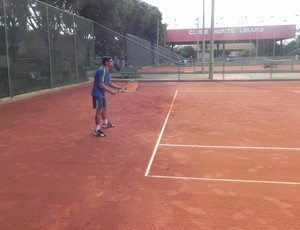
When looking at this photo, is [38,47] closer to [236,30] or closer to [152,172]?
[152,172]

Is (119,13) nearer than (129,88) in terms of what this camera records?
No

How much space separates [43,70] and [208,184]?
41.5 ft

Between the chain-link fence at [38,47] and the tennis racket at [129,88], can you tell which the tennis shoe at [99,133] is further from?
the chain-link fence at [38,47]

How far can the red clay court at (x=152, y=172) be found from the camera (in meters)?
3.81

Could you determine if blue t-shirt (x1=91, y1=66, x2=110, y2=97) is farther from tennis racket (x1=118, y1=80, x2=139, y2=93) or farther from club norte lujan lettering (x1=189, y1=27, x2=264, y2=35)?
club norte lujan lettering (x1=189, y1=27, x2=264, y2=35)

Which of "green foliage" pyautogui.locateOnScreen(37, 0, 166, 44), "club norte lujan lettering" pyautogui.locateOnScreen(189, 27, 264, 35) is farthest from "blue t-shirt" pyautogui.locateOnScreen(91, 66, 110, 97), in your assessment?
"club norte lujan lettering" pyautogui.locateOnScreen(189, 27, 264, 35)

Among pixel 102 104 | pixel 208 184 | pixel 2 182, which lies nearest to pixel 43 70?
pixel 102 104

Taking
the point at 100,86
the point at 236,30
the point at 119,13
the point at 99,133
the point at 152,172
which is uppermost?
the point at 236,30

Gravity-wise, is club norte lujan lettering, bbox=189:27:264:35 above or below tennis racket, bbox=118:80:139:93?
above

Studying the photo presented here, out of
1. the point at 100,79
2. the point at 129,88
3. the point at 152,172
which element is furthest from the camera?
the point at 129,88

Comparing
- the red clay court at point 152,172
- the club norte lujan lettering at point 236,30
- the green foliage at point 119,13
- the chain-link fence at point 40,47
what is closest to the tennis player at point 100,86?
the red clay court at point 152,172

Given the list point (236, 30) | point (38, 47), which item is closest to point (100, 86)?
point (38, 47)

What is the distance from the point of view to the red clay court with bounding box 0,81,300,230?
3811 mm

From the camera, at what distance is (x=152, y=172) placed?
5.21 metres
